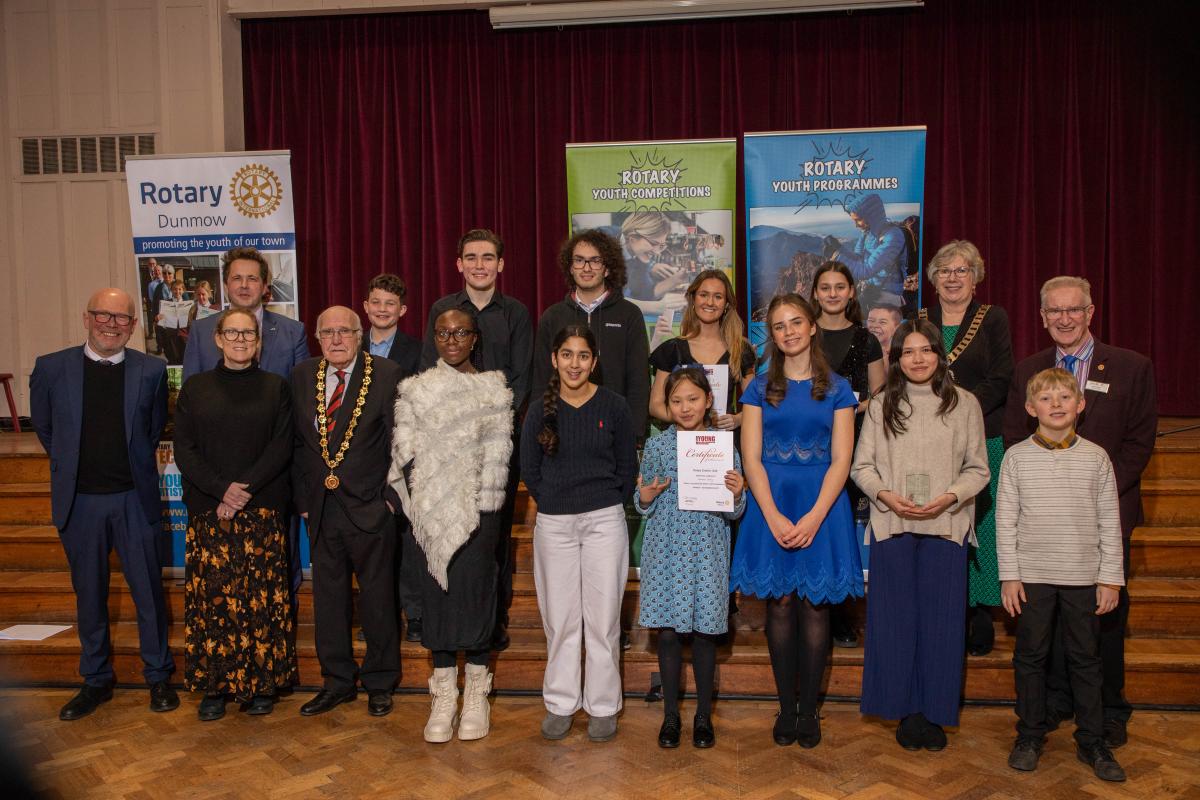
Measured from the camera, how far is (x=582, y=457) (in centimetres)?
341

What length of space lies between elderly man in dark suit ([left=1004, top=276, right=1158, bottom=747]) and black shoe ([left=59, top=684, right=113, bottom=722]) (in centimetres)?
393

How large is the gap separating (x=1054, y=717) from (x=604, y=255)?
8.34 feet

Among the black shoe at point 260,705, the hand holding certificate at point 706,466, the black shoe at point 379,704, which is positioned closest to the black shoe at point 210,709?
the black shoe at point 260,705

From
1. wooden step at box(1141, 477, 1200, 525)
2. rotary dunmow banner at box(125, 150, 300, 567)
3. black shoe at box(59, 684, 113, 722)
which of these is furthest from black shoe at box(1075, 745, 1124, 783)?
rotary dunmow banner at box(125, 150, 300, 567)

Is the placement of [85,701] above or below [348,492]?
below

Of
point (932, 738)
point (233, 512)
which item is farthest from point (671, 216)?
point (932, 738)

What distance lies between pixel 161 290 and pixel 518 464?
119 inches

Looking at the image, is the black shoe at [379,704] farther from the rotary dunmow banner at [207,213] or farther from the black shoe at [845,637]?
the rotary dunmow banner at [207,213]

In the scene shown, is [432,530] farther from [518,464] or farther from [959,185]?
[959,185]

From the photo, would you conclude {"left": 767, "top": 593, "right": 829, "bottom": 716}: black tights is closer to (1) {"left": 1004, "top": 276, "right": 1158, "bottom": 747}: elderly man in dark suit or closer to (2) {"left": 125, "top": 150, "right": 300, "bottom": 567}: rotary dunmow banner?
(1) {"left": 1004, "top": 276, "right": 1158, "bottom": 747}: elderly man in dark suit

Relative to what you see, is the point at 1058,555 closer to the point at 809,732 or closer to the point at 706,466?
the point at 809,732

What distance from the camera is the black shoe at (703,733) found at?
3393 mm

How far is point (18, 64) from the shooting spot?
25.7ft

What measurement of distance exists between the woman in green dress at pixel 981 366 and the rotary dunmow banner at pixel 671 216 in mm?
1864
